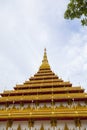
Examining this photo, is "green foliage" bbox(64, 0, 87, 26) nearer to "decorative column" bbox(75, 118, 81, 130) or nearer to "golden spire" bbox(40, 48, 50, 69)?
"decorative column" bbox(75, 118, 81, 130)

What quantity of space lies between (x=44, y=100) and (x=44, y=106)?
2.65ft

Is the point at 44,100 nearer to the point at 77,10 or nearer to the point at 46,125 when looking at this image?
the point at 46,125

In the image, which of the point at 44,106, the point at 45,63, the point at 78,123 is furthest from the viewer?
the point at 45,63

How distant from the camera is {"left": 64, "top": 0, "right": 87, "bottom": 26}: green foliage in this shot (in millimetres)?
9422

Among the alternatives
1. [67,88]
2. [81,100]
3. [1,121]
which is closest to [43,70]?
[67,88]

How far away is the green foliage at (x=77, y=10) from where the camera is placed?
9422 millimetres

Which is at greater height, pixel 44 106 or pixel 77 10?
pixel 77 10

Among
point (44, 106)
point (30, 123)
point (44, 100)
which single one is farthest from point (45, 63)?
point (30, 123)

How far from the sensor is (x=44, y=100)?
92.9 feet

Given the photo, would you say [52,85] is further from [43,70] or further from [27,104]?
[43,70]

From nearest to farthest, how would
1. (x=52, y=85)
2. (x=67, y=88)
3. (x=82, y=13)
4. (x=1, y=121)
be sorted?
(x=82, y=13) < (x=1, y=121) < (x=67, y=88) < (x=52, y=85)

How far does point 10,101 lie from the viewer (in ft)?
95.0

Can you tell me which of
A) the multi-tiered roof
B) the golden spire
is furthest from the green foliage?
the golden spire

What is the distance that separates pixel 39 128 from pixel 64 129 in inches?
109
